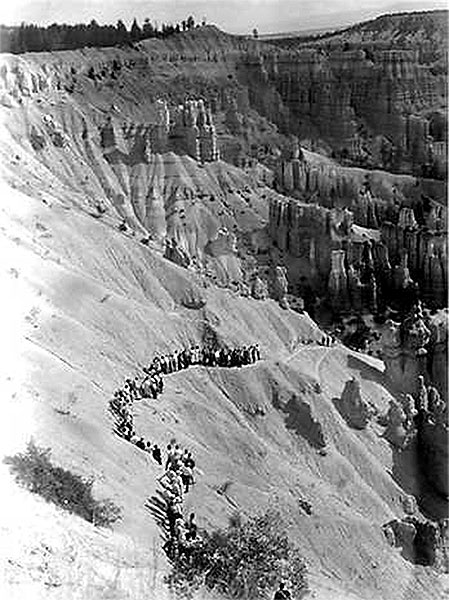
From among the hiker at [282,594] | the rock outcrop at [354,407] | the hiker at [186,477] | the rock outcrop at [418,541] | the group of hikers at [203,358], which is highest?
the hiker at [282,594]

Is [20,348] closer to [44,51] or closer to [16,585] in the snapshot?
[16,585]

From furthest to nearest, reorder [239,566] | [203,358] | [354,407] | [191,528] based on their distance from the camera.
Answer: [354,407] → [203,358] → [191,528] → [239,566]

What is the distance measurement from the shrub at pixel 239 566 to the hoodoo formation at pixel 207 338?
0.03 metres

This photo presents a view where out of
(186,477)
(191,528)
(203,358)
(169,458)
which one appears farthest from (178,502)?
(203,358)

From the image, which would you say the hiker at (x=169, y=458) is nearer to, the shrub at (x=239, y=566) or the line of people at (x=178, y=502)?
the line of people at (x=178, y=502)

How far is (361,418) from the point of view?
47.5ft

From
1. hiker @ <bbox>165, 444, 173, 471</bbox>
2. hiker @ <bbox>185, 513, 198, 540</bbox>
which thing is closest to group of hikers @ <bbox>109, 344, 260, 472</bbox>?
hiker @ <bbox>165, 444, 173, 471</bbox>

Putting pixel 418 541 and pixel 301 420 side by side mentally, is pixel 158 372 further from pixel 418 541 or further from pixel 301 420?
pixel 418 541

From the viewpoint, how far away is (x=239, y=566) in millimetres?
7578

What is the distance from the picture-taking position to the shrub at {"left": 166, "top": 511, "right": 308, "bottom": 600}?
7288 mm

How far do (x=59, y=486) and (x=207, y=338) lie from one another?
328 inches

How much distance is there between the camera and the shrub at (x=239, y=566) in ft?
23.9

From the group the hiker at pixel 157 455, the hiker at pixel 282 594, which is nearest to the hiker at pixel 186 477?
the hiker at pixel 157 455

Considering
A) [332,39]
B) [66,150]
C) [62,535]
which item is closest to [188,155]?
[66,150]
